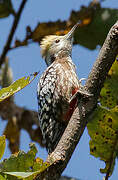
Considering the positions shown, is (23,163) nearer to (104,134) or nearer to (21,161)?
(21,161)

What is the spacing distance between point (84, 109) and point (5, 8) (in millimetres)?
1851

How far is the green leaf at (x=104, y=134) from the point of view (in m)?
3.24

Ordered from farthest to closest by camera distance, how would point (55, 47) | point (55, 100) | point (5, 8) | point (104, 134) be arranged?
1. point (55, 47)
2. point (55, 100)
3. point (5, 8)
4. point (104, 134)

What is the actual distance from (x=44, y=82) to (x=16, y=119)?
0.64 m

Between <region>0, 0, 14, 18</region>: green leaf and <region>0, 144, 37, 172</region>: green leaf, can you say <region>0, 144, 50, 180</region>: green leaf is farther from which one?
<region>0, 0, 14, 18</region>: green leaf

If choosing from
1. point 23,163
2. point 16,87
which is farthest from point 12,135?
point 16,87

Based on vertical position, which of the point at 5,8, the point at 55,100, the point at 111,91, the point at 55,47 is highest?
the point at 5,8

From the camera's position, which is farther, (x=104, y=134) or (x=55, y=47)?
(x=55, y=47)

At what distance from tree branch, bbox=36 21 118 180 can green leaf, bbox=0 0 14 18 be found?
62.2 inches

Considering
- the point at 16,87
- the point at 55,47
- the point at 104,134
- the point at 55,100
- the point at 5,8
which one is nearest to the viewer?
the point at 16,87

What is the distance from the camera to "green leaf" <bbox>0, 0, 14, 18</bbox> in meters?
4.21

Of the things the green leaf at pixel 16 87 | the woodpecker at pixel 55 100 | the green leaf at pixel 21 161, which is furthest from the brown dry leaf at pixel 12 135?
the green leaf at pixel 16 87

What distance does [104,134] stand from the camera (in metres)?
3.26

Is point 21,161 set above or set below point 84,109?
below
